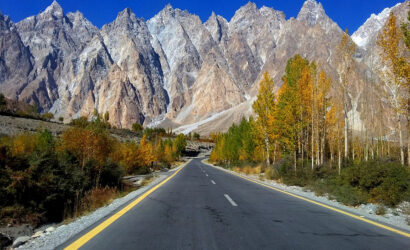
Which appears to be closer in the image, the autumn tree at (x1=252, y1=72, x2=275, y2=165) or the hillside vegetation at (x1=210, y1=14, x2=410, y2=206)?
the hillside vegetation at (x1=210, y1=14, x2=410, y2=206)

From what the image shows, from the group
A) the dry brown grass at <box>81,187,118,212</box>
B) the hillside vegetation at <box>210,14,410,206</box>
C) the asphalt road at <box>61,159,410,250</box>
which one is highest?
the hillside vegetation at <box>210,14,410,206</box>

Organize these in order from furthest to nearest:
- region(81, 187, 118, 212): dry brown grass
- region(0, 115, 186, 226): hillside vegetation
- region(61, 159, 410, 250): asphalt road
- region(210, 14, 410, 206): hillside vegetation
Result: region(81, 187, 118, 212): dry brown grass, region(210, 14, 410, 206): hillside vegetation, region(0, 115, 186, 226): hillside vegetation, region(61, 159, 410, 250): asphalt road

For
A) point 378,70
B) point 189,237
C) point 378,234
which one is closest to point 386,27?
point 378,70

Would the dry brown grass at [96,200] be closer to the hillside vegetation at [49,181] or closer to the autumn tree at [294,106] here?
the hillside vegetation at [49,181]

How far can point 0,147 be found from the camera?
9859 millimetres

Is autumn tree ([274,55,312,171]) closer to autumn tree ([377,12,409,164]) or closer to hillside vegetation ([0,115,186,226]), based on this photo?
autumn tree ([377,12,409,164])

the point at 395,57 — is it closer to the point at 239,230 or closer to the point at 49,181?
the point at 239,230

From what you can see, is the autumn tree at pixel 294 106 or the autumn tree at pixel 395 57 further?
the autumn tree at pixel 294 106

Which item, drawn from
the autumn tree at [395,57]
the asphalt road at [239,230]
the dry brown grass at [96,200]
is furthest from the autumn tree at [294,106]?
the asphalt road at [239,230]

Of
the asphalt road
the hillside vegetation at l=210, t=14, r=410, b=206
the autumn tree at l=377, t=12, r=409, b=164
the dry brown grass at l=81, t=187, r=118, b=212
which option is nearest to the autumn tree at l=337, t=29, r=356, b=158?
the hillside vegetation at l=210, t=14, r=410, b=206

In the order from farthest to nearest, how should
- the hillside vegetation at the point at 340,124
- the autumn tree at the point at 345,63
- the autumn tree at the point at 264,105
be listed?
1. the autumn tree at the point at 264,105
2. the autumn tree at the point at 345,63
3. the hillside vegetation at the point at 340,124

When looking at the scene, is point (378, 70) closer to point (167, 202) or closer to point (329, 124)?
point (329, 124)

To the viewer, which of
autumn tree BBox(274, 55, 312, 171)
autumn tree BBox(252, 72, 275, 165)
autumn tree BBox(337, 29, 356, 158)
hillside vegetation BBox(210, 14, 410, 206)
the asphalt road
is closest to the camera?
the asphalt road

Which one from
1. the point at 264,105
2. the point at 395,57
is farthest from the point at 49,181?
the point at 264,105
